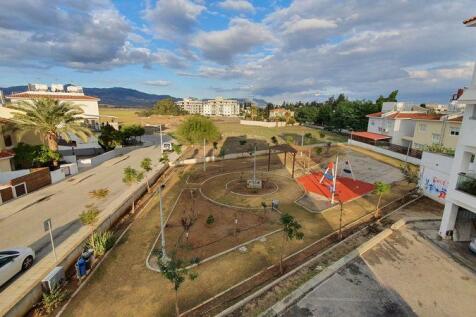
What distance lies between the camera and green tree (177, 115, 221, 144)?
50.7 m

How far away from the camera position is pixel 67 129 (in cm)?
3475

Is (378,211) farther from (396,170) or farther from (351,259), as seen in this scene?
(396,170)

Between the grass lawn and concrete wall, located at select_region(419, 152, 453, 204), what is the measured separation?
10.9 meters

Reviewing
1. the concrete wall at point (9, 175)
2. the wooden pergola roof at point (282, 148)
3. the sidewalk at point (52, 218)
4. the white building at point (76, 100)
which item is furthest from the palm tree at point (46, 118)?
the wooden pergola roof at point (282, 148)

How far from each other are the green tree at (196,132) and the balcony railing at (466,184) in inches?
1635

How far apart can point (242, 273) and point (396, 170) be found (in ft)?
116

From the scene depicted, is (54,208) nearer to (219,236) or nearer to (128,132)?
(219,236)

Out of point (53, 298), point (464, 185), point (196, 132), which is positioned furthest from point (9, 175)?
point (464, 185)

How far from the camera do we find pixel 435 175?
2559 centimetres

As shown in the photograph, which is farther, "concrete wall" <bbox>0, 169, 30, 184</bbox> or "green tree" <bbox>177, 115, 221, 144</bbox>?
"green tree" <bbox>177, 115, 221, 144</bbox>

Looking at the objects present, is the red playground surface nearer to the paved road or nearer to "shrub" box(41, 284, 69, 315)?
the paved road

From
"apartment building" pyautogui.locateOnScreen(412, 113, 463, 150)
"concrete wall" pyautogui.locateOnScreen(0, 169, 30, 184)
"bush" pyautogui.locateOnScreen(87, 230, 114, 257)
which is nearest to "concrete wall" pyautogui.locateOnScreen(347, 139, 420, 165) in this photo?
"apartment building" pyautogui.locateOnScreen(412, 113, 463, 150)

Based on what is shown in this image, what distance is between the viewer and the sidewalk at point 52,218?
42.5ft

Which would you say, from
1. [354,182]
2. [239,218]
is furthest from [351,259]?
[354,182]
